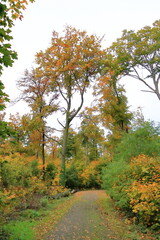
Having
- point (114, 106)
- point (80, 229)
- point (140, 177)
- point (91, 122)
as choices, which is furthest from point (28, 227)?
point (114, 106)

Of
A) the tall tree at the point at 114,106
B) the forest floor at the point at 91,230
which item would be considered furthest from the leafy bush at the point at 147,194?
the tall tree at the point at 114,106

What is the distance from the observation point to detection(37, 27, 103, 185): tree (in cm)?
1653

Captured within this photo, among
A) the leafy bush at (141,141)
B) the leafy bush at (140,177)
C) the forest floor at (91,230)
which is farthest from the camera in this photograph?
the leafy bush at (141,141)

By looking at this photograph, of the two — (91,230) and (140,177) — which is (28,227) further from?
(140,177)

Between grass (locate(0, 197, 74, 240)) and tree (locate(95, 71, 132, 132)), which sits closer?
grass (locate(0, 197, 74, 240))

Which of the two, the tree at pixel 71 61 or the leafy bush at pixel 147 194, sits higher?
the tree at pixel 71 61

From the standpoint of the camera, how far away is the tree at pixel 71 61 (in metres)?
16.5

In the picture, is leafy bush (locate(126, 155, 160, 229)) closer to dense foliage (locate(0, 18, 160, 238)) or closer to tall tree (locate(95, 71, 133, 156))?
dense foliage (locate(0, 18, 160, 238))

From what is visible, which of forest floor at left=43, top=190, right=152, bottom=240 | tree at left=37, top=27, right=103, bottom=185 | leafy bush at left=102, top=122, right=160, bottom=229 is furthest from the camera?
tree at left=37, top=27, right=103, bottom=185

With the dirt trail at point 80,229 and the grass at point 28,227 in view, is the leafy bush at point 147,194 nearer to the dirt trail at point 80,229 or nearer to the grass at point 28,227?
the dirt trail at point 80,229

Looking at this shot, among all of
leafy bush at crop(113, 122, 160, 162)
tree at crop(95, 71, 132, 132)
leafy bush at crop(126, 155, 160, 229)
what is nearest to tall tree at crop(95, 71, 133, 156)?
tree at crop(95, 71, 132, 132)

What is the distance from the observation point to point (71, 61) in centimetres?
1652

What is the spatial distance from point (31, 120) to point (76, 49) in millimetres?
7275

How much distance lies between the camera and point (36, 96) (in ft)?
69.7
